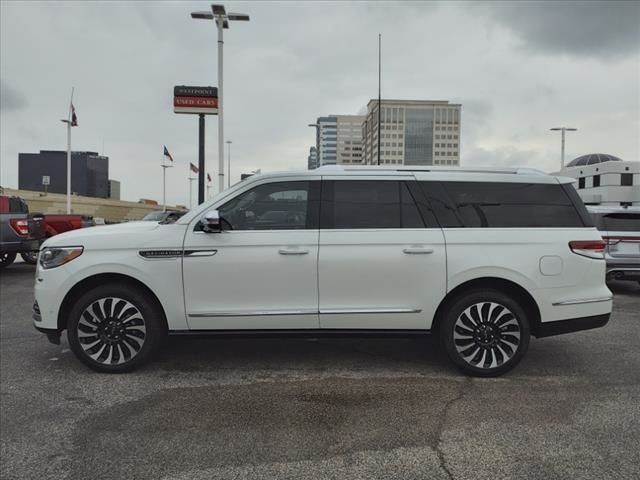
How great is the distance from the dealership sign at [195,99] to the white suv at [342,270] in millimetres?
20371

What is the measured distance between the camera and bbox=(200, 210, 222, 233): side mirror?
4305 millimetres

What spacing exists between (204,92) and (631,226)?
774 inches

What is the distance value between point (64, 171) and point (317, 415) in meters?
92.7

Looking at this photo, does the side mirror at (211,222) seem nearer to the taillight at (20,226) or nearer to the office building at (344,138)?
the taillight at (20,226)

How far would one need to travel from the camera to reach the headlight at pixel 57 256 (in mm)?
4484

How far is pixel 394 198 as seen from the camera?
4559mm

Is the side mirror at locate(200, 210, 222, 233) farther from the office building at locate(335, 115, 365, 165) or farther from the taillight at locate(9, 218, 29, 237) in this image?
the office building at locate(335, 115, 365, 165)

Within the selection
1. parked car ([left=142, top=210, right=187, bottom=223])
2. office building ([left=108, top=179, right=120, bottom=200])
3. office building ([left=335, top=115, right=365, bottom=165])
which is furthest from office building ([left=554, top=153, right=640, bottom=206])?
office building ([left=108, top=179, right=120, bottom=200])

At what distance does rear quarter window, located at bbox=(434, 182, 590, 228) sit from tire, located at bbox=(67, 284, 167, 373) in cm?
282

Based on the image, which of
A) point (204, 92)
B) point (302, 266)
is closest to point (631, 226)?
point (302, 266)

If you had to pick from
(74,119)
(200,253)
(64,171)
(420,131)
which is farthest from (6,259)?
(64,171)

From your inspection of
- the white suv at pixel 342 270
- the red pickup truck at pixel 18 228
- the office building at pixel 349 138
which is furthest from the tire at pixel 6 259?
the office building at pixel 349 138

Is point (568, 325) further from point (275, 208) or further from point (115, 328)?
point (115, 328)

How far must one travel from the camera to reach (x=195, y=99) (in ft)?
77.7
